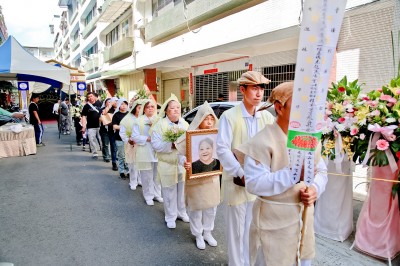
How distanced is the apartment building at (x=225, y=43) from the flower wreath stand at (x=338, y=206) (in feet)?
9.07

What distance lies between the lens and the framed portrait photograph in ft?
11.6

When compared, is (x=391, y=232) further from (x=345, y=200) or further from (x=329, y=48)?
(x=329, y=48)

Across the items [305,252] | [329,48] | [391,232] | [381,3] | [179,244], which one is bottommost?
[179,244]

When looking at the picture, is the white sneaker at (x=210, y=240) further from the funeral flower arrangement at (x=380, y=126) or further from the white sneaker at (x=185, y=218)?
the funeral flower arrangement at (x=380, y=126)

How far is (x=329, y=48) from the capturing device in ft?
5.24

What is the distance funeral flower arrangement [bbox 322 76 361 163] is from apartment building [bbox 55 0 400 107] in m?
2.57

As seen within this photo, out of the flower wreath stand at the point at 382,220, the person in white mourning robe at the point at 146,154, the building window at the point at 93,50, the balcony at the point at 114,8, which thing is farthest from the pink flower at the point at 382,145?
the building window at the point at 93,50

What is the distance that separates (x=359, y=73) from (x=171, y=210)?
15.3 ft

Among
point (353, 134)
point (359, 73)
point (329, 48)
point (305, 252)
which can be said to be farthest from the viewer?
point (359, 73)

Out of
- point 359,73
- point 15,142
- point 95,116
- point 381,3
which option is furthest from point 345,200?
point 15,142

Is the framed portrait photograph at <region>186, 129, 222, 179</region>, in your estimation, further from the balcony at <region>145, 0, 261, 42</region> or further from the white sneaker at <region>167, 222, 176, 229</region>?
the balcony at <region>145, 0, 261, 42</region>

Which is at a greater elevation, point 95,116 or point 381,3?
point 381,3

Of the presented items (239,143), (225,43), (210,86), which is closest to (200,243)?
(239,143)

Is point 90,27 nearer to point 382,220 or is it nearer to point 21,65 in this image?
point 21,65
